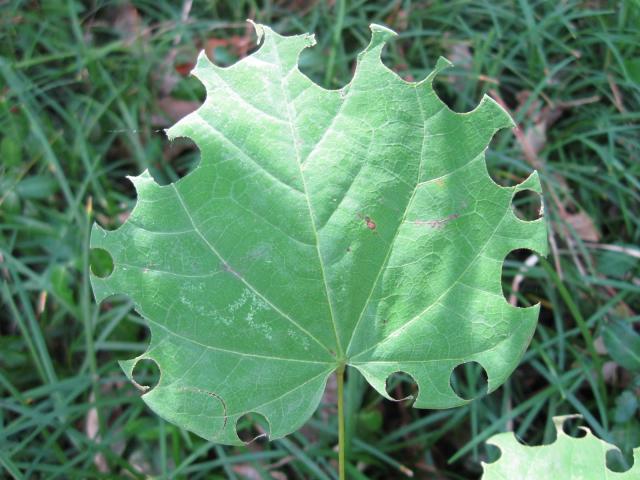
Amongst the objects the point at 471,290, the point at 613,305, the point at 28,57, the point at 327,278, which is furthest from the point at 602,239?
the point at 28,57

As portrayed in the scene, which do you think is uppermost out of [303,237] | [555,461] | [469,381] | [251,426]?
[303,237]

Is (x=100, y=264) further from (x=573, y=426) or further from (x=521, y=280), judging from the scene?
(x=573, y=426)

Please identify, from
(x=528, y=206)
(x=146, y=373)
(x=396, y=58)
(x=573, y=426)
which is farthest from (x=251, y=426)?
(x=396, y=58)

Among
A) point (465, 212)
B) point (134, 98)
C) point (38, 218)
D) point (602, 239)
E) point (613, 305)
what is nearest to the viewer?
point (465, 212)

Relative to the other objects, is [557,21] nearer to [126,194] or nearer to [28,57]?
[126,194]

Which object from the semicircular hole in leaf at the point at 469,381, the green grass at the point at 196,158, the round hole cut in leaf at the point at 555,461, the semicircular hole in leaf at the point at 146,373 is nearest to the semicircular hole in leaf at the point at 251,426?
the green grass at the point at 196,158

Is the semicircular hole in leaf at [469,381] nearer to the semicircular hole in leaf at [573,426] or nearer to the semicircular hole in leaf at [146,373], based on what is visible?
the semicircular hole in leaf at [573,426]

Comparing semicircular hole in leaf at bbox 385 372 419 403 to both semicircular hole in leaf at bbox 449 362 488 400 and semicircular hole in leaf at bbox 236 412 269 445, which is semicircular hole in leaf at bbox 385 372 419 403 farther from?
semicircular hole in leaf at bbox 236 412 269 445
